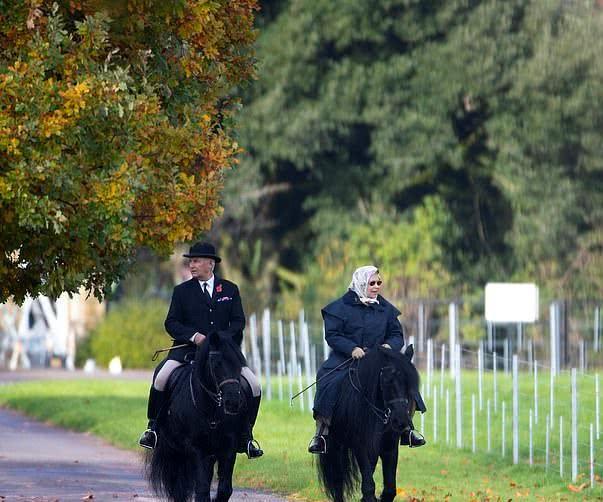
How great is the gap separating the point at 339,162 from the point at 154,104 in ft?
116

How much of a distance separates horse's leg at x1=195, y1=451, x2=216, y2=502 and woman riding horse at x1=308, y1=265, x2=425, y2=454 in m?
1.01

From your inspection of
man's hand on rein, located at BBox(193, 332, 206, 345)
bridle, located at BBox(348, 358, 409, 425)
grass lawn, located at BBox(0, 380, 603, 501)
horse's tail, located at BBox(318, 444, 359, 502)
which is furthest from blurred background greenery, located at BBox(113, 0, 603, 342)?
bridle, located at BBox(348, 358, 409, 425)

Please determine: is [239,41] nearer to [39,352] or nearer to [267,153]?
[267,153]

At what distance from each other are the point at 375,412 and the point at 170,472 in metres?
1.98

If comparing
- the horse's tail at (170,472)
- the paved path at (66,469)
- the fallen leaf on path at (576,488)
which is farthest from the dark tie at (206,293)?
the fallen leaf on path at (576,488)

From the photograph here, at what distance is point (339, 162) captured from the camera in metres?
51.5

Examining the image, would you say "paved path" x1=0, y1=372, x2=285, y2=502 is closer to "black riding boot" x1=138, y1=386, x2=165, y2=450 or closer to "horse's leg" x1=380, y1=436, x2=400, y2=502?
"black riding boot" x1=138, y1=386, x2=165, y2=450

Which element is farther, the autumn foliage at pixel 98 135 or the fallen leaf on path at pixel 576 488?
the fallen leaf on path at pixel 576 488

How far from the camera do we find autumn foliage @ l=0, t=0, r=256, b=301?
15.1 metres

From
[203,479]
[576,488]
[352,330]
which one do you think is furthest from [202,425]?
[576,488]

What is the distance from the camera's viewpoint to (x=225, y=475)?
47.7 ft

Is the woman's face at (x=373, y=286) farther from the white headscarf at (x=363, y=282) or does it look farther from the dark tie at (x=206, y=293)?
the dark tie at (x=206, y=293)

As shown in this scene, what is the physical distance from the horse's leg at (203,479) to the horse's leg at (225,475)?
0.10 meters

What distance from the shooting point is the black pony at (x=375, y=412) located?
14211 millimetres
